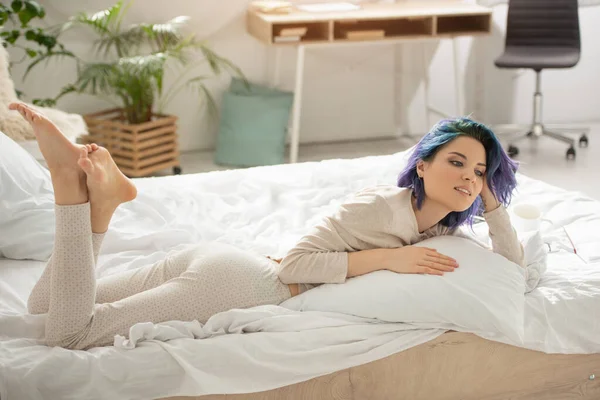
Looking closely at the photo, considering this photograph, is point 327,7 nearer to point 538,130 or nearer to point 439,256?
point 538,130

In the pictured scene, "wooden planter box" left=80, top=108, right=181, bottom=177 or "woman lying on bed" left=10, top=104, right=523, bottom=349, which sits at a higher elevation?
"woman lying on bed" left=10, top=104, right=523, bottom=349

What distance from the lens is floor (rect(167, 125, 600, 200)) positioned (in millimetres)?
4305

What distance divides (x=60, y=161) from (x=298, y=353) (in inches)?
26.3

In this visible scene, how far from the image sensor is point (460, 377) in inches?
81.0

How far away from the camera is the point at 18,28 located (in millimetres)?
4246

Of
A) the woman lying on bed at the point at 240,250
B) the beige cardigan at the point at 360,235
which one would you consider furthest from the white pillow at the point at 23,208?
the beige cardigan at the point at 360,235

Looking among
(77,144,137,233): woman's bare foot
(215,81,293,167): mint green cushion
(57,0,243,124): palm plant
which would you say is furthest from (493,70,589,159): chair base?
(77,144,137,233): woman's bare foot

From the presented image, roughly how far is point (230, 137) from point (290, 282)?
254cm

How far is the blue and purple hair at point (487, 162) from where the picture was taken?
2100 millimetres

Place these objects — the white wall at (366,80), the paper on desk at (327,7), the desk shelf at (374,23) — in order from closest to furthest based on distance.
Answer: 1. the desk shelf at (374,23)
2. the paper on desk at (327,7)
3. the white wall at (366,80)

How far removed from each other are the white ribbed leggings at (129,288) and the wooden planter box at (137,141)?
206 cm

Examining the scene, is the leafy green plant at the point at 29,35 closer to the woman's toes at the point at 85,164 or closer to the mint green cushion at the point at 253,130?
the mint green cushion at the point at 253,130

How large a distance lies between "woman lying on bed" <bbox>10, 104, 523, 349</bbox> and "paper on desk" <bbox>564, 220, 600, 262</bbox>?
0.97ft

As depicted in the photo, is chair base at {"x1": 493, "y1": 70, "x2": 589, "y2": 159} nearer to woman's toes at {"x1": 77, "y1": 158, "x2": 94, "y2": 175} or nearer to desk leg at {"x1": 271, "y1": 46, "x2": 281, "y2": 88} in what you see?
desk leg at {"x1": 271, "y1": 46, "x2": 281, "y2": 88}
